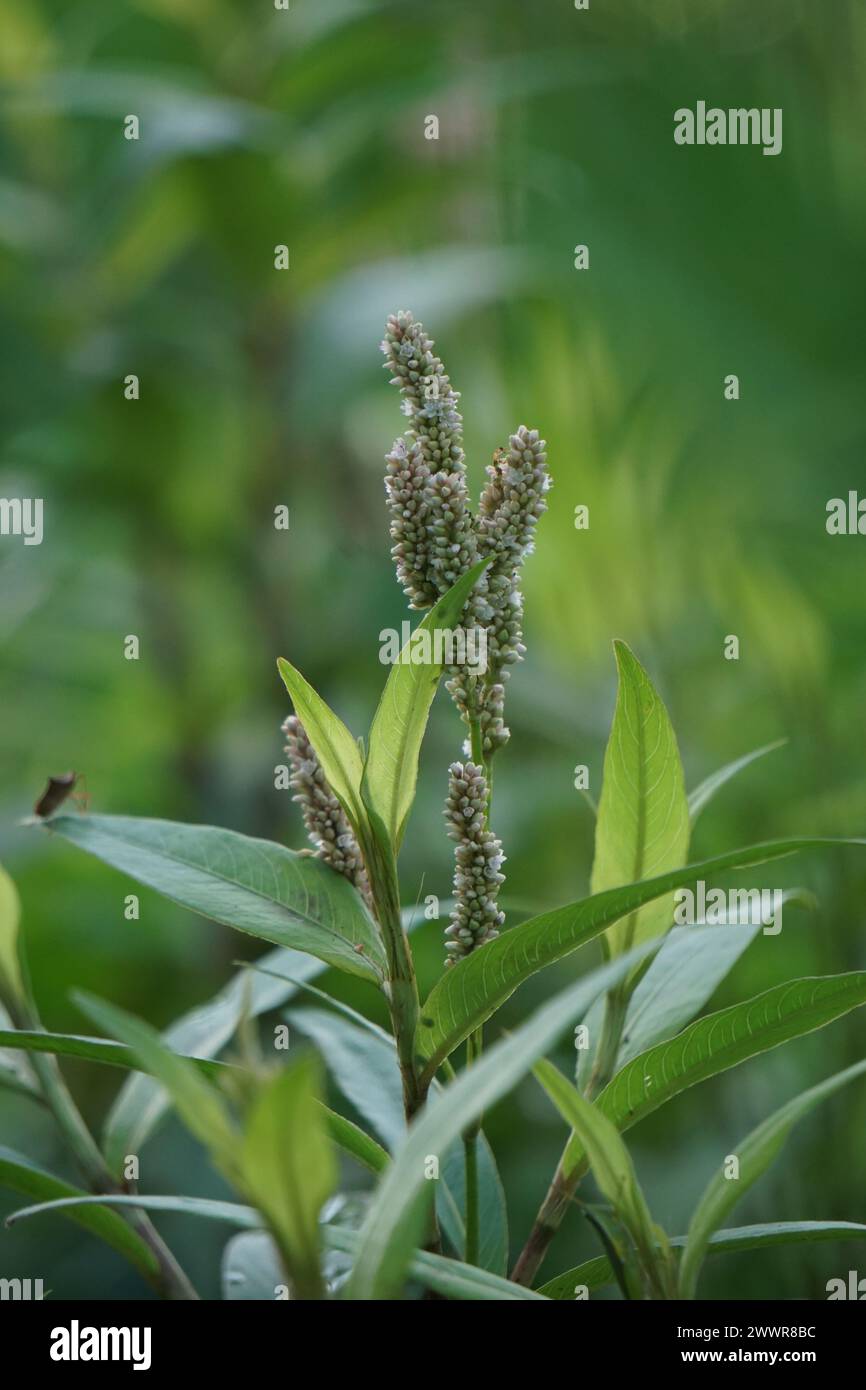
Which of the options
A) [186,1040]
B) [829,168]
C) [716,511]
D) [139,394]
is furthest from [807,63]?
[186,1040]

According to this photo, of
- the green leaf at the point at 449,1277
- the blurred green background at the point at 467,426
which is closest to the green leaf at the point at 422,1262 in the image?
the green leaf at the point at 449,1277

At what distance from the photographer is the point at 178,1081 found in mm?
198

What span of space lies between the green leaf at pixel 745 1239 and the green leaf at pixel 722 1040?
0.07 ft

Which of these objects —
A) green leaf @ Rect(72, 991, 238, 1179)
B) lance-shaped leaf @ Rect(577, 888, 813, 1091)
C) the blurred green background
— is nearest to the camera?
green leaf @ Rect(72, 991, 238, 1179)

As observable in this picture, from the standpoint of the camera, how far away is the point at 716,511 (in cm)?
81

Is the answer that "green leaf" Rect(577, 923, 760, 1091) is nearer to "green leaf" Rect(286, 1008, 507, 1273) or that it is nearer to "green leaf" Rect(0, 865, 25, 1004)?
"green leaf" Rect(286, 1008, 507, 1273)

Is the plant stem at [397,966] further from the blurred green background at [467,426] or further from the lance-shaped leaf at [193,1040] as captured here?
the blurred green background at [467,426]

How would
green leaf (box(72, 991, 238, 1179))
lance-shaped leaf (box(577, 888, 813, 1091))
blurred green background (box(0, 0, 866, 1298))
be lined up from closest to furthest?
green leaf (box(72, 991, 238, 1179)), lance-shaped leaf (box(577, 888, 813, 1091)), blurred green background (box(0, 0, 866, 1298))

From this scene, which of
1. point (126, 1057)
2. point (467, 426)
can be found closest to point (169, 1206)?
point (126, 1057)

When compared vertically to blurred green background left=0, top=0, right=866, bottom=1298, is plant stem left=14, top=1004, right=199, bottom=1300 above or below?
below

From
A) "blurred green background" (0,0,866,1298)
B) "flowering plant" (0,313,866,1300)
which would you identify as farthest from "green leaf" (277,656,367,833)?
"blurred green background" (0,0,866,1298)

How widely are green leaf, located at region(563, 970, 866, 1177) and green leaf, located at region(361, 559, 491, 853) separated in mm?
69

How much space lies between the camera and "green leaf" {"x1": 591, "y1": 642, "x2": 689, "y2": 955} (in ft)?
0.88

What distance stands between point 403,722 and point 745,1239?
A: 0.13 meters
